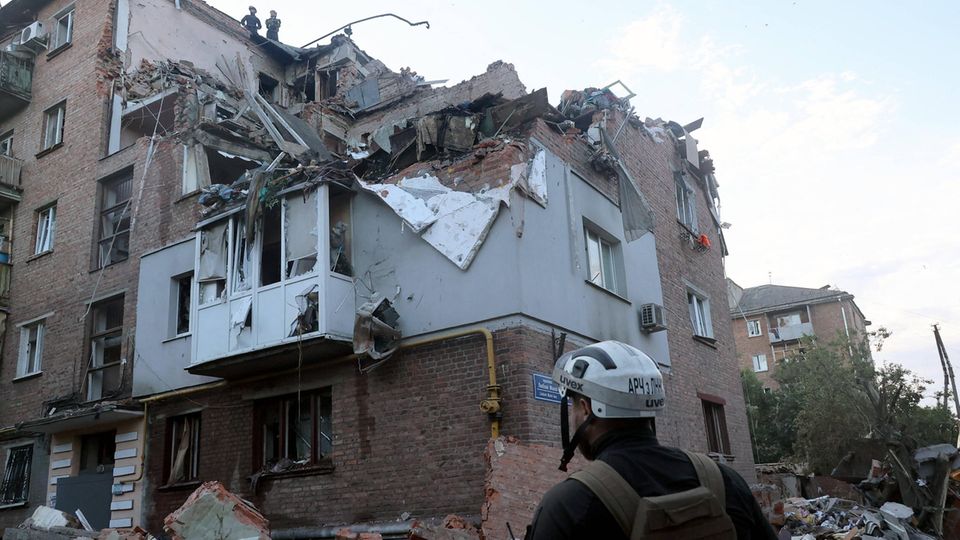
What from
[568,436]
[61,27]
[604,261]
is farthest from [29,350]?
[568,436]

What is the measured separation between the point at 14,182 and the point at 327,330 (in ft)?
40.9

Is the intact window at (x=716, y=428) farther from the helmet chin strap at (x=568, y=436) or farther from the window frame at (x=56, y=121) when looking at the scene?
the window frame at (x=56, y=121)

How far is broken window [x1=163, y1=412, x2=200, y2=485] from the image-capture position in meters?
13.3

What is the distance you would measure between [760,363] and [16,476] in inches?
1603

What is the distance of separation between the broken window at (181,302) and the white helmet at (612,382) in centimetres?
1309

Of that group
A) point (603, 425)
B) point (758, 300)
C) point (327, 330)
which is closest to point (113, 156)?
point (327, 330)

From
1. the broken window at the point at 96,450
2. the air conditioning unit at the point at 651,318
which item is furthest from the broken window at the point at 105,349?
the air conditioning unit at the point at 651,318

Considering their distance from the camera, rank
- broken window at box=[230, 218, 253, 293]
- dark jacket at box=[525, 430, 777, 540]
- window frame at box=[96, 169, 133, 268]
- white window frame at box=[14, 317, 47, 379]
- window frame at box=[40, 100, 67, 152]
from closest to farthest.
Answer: dark jacket at box=[525, 430, 777, 540] < broken window at box=[230, 218, 253, 293] < window frame at box=[96, 169, 133, 268] < white window frame at box=[14, 317, 47, 379] < window frame at box=[40, 100, 67, 152]

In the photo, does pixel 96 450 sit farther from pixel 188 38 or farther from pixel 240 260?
pixel 188 38

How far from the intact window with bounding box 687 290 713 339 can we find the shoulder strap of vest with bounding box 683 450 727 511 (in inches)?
561

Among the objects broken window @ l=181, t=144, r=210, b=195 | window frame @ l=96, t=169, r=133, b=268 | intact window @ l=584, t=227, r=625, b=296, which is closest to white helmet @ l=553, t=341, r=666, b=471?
intact window @ l=584, t=227, r=625, b=296

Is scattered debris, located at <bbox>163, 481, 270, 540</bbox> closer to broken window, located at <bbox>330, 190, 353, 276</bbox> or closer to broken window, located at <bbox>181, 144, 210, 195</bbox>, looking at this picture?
broken window, located at <bbox>330, 190, 353, 276</bbox>

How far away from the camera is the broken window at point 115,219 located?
1631 centimetres

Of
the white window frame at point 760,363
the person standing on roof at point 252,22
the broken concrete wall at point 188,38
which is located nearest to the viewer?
the broken concrete wall at point 188,38
